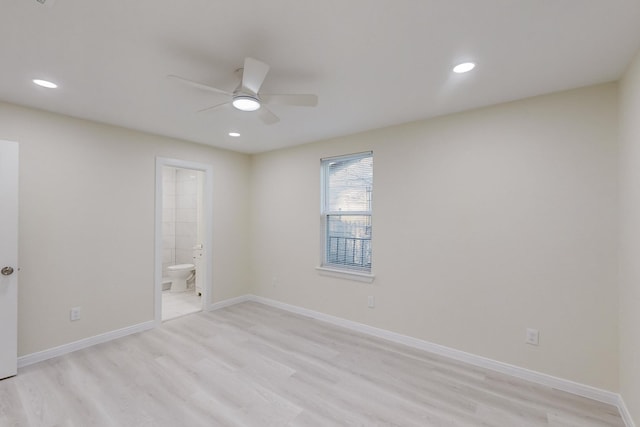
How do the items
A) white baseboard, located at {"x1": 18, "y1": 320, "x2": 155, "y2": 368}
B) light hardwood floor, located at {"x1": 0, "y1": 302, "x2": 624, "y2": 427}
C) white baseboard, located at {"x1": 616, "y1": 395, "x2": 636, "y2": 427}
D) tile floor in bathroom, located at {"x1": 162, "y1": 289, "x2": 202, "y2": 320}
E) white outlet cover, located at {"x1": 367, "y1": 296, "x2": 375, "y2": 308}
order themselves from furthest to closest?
tile floor in bathroom, located at {"x1": 162, "y1": 289, "x2": 202, "y2": 320}
white outlet cover, located at {"x1": 367, "y1": 296, "x2": 375, "y2": 308}
white baseboard, located at {"x1": 18, "y1": 320, "x2": 155, "y2": 368}
light hardwood floor, located at {"x1": 0, "y1": 302, "x2": 624, "y2": 427}
white baseboard, located at {"x1": 616, "y1": 395, "x2": 636, "y2": 427}

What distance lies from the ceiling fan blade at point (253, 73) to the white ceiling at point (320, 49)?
17 cm

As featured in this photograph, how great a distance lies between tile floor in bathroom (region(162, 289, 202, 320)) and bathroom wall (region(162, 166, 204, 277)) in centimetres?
89

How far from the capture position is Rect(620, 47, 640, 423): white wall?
1810 millimetres

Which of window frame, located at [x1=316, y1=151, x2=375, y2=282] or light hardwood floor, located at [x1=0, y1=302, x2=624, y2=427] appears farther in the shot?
window frame, located at [x1=316, y1=151, x2=375, y2=282]

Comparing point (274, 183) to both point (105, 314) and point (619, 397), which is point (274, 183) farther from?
point (619, 397)

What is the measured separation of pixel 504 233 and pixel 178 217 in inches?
230

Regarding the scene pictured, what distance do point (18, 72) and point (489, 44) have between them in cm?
322

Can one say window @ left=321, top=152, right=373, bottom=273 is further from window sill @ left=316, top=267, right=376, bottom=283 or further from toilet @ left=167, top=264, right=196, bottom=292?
toilet @ left=167, top=264, right=196, bottom=292

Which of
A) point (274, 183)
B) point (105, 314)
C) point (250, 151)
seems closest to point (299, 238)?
point (274, 183)

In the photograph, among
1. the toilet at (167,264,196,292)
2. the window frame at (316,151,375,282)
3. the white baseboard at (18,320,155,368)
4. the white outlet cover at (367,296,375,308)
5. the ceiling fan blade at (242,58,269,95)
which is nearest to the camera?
the ceiling fan blade at (242,58,269,95)

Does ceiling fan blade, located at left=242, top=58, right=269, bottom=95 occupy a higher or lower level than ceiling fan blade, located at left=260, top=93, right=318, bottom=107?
higher

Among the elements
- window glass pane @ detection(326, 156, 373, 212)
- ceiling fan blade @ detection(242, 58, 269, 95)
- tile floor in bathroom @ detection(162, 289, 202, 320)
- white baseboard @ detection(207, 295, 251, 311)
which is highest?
ceiling fan blade @ detection(242, 58, 269, 95)

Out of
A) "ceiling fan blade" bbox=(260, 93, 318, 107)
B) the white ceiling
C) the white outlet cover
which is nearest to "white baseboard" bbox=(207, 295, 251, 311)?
the white outlet cover

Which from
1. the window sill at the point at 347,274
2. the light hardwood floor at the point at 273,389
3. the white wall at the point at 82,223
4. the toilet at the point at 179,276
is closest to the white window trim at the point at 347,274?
the window sill at the point at 347,274
